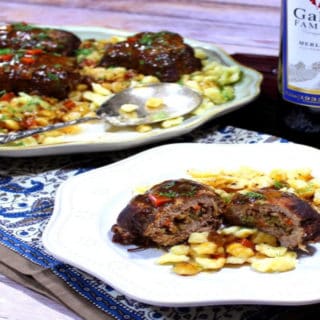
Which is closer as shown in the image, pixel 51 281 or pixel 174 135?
pixel 51 281

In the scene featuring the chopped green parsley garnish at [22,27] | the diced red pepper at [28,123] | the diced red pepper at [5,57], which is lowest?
the diced red pepper at [28,123]

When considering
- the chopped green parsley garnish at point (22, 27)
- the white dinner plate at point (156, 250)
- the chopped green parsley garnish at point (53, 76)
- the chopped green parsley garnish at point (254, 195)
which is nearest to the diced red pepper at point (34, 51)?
the chopped green parsley garnish at point (53, 76)

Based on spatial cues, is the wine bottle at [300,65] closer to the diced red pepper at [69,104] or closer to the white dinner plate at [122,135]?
the white dinner plate at [122,135]

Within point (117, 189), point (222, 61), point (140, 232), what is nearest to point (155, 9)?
point (222, 61)

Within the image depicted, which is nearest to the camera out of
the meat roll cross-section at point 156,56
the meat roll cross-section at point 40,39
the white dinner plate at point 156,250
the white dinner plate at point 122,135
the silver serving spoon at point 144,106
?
the white dinner plate at point 156,250

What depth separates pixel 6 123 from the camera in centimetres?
210

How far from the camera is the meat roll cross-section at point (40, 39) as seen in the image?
8.21ft

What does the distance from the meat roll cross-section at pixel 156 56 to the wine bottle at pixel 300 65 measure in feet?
1.00

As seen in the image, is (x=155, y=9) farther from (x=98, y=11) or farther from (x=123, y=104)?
(x=123, y=104)

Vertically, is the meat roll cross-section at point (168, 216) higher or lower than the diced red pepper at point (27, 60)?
lower

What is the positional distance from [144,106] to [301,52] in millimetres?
416

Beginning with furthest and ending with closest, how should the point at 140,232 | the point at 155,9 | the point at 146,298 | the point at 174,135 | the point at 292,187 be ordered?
the point at 155,9
the point at 174,135
the point at 292,187
the point at 140,232
the point at 146,298

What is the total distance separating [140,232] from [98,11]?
7.06 ft

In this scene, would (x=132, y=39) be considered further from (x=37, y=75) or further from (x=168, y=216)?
(x=168, y=216)
